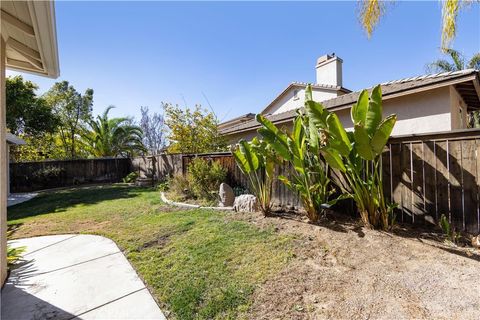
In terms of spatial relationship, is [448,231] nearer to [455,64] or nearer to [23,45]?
[23,45]

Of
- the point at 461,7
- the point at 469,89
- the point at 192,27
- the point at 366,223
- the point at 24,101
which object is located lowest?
the point at 366,223

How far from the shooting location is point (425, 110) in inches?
271

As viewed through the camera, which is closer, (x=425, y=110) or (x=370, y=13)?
(x=370, y=13)

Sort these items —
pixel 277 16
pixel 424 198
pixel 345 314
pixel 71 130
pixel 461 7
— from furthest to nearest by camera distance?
1. pixel 71 130
2. pixel 277 16
3. pixel 461 7
4. pixel 424 198
5. pixel 345 314

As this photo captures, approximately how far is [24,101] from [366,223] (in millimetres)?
19860

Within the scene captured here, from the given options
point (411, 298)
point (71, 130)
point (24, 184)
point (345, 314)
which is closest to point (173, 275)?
point (345, 314)

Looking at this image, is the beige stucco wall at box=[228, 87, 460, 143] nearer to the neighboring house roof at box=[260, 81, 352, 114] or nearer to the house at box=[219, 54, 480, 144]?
the house at box=[219, 54, 480, 144]

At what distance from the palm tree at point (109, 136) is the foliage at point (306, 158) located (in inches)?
747

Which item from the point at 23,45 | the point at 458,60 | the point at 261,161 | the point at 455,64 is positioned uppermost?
the point at 458,60

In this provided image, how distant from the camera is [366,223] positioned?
15.3 feet

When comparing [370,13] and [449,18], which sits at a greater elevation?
[370,13]

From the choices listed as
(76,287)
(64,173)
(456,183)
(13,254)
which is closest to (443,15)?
(456,183)

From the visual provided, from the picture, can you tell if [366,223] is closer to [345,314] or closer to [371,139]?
[371,139]

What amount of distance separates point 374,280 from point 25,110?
67.3 feet
